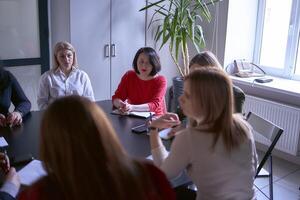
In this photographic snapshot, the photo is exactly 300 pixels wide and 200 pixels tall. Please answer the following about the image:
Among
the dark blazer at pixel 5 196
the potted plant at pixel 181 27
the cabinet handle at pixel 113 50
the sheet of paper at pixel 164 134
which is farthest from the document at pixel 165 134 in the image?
the cabinet handle at pixel 113 50

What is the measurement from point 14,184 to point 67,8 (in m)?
2.39

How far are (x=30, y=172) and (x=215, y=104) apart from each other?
0.84 metres

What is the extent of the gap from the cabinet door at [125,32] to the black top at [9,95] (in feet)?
4.86

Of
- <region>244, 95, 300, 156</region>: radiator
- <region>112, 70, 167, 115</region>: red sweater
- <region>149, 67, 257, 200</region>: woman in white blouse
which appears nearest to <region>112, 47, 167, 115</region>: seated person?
<region>112, 70, 167, 115</region>: red sweater

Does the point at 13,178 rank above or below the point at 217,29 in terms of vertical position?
below

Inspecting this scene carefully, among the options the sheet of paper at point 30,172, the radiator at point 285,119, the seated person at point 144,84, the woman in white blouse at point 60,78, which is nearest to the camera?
the sheet of paper at point 30,172

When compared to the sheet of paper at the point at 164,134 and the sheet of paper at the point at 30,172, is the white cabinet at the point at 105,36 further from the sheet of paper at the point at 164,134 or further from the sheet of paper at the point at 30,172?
the sheet of paper at the point at 30,172

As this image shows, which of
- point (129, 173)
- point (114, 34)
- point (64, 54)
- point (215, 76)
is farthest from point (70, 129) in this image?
point (114, 34)

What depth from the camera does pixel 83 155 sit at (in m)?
0.88

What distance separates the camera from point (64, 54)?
260 cm

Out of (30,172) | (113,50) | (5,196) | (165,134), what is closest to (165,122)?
(165,134)

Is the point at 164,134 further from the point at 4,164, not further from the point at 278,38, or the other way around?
the point at 278,38

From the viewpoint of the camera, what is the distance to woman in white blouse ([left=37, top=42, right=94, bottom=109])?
2.62 m

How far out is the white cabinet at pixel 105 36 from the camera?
11.2 feet
